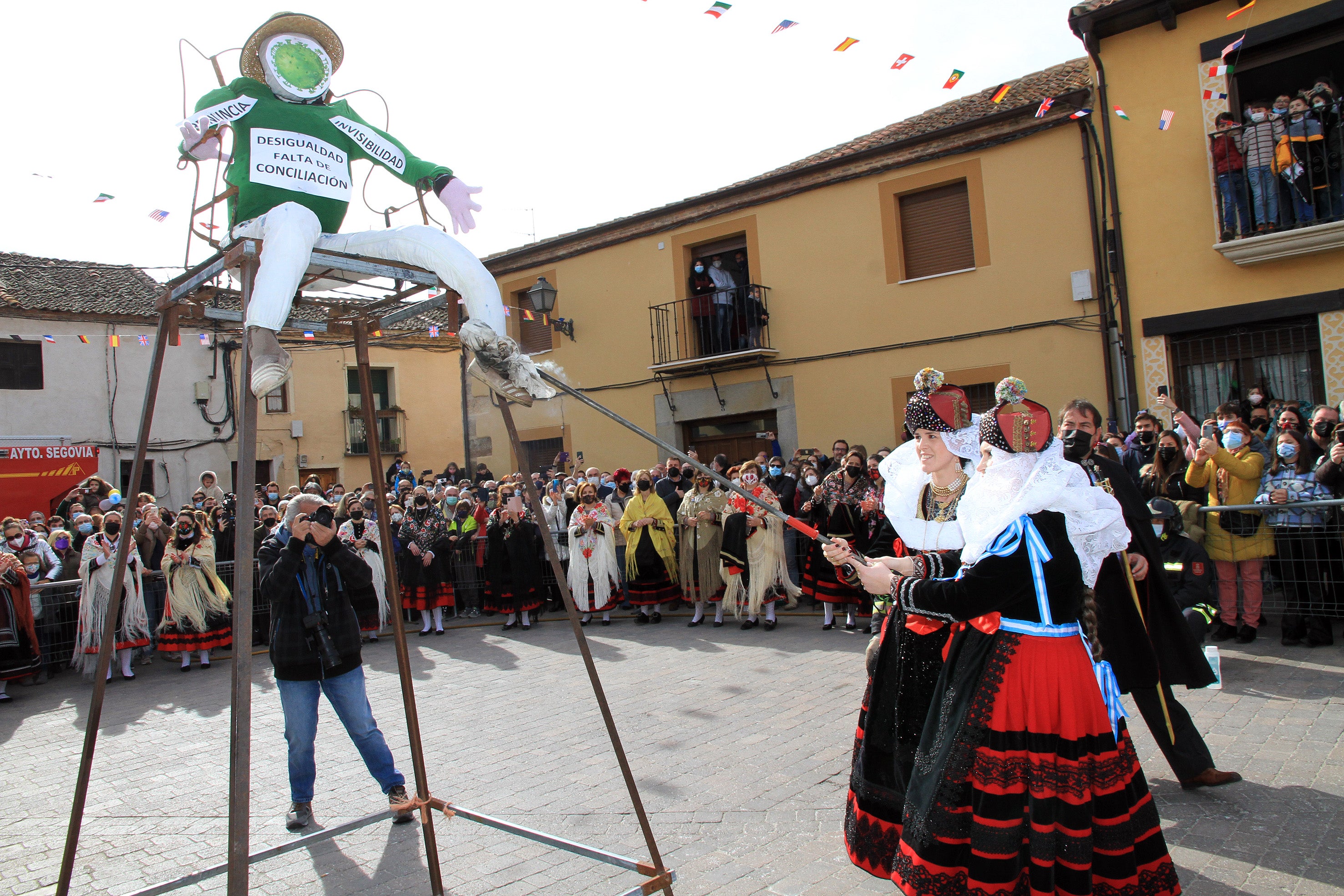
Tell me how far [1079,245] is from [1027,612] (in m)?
10.3

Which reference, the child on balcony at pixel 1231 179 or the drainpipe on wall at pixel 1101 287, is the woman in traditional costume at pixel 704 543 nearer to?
the drainpipe on wall at pixel 1101 287

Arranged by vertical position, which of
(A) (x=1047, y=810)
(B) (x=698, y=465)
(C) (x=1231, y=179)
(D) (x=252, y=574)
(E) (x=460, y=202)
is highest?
(C) (x=1231, y=179)

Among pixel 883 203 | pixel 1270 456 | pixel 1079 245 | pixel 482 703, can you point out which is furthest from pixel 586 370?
pixel 1270 456

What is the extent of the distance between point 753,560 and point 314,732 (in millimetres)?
5392

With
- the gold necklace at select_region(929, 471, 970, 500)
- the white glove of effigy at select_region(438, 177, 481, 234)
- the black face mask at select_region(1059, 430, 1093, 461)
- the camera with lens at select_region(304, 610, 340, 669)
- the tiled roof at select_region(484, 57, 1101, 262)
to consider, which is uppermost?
the tiled roof at select_region(484, 57, 1101, 262)

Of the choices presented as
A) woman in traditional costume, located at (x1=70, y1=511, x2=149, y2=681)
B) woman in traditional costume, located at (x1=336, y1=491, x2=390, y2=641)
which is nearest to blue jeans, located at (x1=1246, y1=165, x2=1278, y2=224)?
woman in traditional costume, located at (x1=336, y1=491, x2=390, y2=641)

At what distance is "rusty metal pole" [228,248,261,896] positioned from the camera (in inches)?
94.7

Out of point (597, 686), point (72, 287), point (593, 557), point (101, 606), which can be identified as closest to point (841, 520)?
point (593, 557)

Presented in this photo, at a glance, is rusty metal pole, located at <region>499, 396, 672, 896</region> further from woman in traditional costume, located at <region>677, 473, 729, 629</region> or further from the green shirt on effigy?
woman in traditional costume, located at <region>677, 473, 729, 629</region>

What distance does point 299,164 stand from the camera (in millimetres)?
3010

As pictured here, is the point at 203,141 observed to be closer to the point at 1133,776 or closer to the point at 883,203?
the point at 1133,776

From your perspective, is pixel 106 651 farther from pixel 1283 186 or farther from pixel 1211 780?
pixel 1283 186

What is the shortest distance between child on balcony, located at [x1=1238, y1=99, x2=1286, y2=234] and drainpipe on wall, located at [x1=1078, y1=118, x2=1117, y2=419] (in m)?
1.75

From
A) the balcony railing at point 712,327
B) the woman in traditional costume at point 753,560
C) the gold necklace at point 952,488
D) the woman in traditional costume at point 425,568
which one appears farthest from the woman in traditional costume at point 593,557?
the gold necklace at point 952,488
